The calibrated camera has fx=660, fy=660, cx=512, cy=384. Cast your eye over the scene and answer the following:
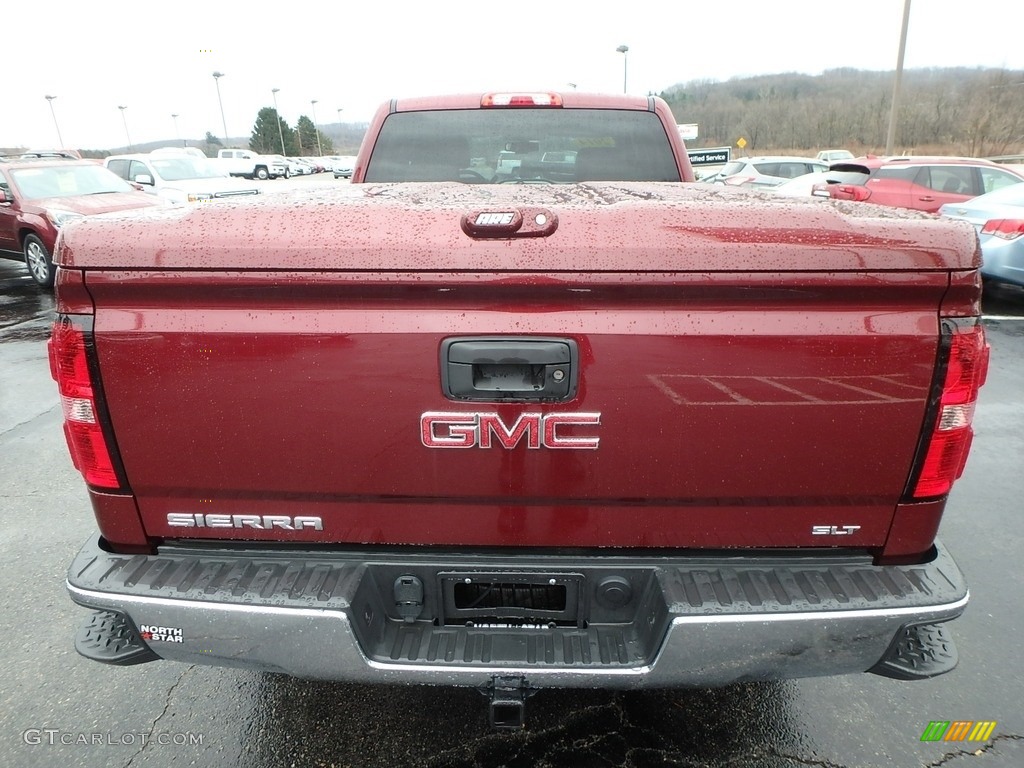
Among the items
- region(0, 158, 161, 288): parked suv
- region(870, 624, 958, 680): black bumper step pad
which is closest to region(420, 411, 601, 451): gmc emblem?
region(870, 624, 958, 680): black bumper step pad

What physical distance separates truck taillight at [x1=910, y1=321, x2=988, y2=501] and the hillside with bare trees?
3230 cm

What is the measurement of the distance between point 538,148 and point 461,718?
2.83 metres

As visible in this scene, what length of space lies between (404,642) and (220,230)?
1.19 meters

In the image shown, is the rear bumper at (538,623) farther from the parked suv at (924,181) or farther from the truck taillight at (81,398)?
the parked suv at (924,181)

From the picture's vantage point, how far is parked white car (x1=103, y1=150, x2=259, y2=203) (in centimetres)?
1420

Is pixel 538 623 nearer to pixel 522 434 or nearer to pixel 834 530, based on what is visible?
pixel 522 434

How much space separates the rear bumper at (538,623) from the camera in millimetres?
1681

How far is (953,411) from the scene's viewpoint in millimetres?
1627

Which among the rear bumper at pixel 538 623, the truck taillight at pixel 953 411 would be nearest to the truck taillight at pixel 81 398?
the rear bumper at pixel 538 623

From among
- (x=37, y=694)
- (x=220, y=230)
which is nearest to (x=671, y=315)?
(x=220, y=230)

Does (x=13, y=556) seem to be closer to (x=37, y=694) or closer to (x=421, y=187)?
(x=37, y=694)

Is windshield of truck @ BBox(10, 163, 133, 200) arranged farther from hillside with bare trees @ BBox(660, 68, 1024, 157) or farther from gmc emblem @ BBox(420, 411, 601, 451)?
hillside with bare trees @ BBox(660, 68, 1024, 157)

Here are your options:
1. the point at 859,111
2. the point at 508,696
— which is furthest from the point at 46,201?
the point at 859,111

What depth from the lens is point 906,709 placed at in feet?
8.05
